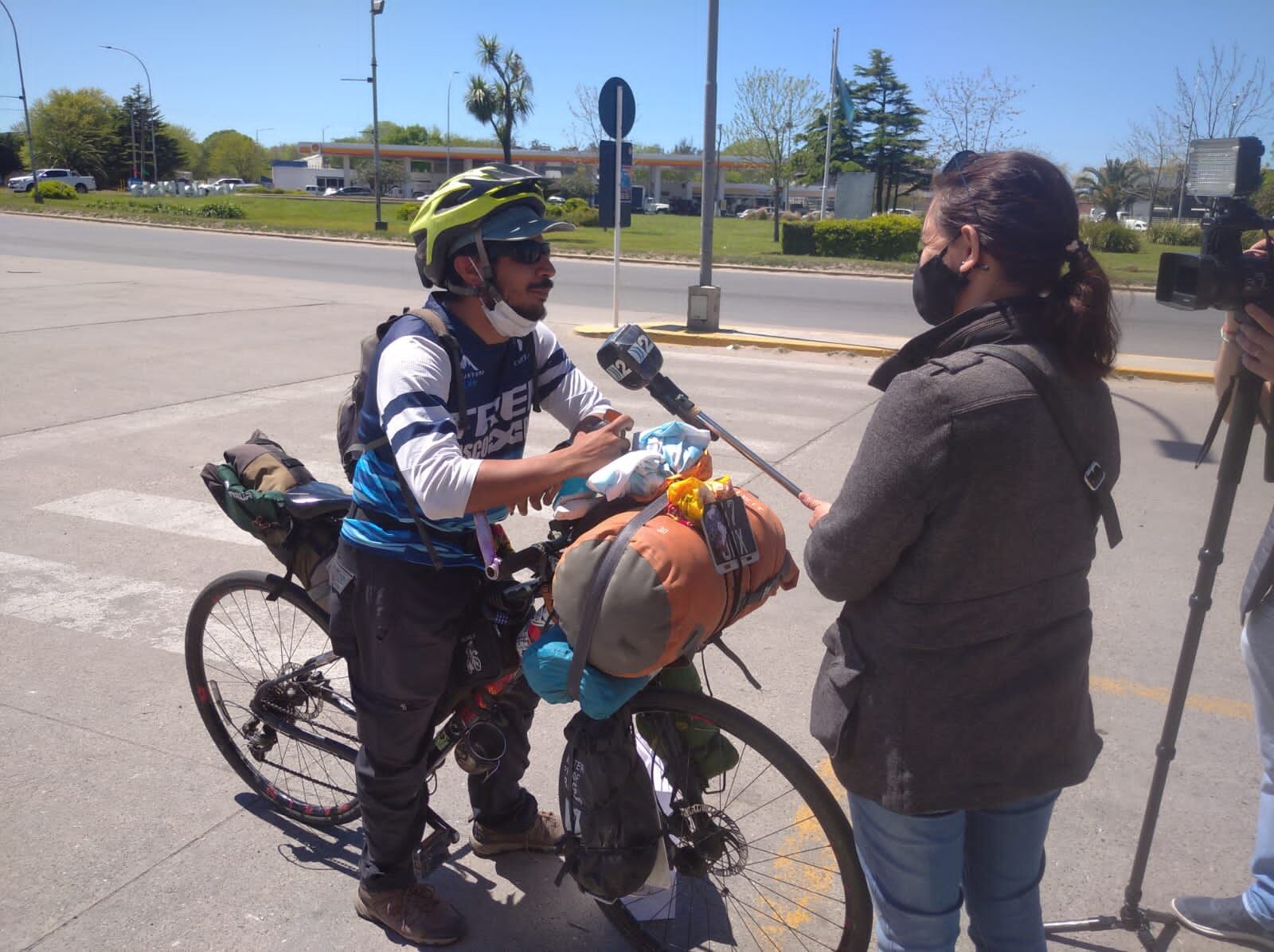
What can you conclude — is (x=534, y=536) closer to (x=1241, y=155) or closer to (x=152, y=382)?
(x=1241, y=155)

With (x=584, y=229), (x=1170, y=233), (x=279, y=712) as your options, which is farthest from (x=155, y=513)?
(x=584, y=229)

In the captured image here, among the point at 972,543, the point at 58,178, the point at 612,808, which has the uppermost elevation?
the point at 58,178

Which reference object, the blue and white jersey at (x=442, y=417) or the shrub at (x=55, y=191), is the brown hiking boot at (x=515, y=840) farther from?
the shrub at (x=55, y=191)

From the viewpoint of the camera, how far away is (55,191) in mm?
53469

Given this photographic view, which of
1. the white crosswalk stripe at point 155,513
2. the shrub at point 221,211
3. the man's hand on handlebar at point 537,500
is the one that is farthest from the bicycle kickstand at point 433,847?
the shrub at point 221,211

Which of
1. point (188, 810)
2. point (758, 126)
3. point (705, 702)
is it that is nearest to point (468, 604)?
point (705, 702)

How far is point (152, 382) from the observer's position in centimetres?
Result: 955

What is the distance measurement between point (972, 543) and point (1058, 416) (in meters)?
0.25

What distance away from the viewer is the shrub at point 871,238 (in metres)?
30.3

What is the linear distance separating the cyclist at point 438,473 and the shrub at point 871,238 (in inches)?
1145

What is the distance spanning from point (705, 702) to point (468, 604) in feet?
2.14

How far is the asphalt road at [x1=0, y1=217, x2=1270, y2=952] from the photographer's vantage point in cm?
287

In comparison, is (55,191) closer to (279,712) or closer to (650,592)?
(279,712)

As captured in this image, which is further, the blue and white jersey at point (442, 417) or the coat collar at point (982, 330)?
the blue and white jersey at point (442, 417)
